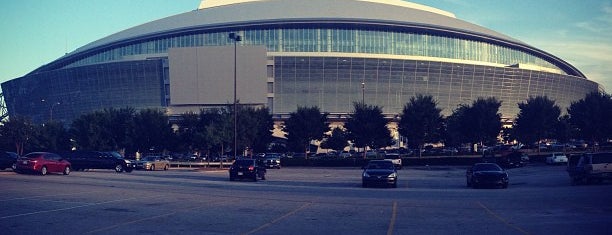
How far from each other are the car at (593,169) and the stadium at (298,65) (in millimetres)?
70938

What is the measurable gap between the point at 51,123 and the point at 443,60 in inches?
2859

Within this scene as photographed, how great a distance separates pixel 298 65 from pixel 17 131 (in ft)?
157

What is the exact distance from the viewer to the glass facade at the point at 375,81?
104688 millimetres

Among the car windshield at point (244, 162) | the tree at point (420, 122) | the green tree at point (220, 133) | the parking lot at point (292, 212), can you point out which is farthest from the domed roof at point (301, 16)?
the parking lot at point (292, 212)

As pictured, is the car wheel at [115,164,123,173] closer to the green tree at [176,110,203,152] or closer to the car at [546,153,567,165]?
the green tree at [176,110,203,152]

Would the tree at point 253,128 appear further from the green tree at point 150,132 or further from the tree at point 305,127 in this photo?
the green tree at point 150,132

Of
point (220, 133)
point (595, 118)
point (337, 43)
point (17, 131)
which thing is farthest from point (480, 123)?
point (17, 131)

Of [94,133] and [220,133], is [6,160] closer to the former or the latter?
[220,133]

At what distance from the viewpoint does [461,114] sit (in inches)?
3135

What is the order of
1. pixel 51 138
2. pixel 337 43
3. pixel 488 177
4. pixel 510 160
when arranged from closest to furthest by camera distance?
pixel 488 177
pixel 510 160
pixel 51 138
pixel 337 43

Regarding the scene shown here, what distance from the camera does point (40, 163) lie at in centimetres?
3662

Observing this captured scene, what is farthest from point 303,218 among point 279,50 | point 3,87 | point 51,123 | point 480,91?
point 3,87

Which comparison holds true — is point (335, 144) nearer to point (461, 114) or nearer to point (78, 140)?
point (461, 114)

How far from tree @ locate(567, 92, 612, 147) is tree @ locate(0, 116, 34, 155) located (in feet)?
259
